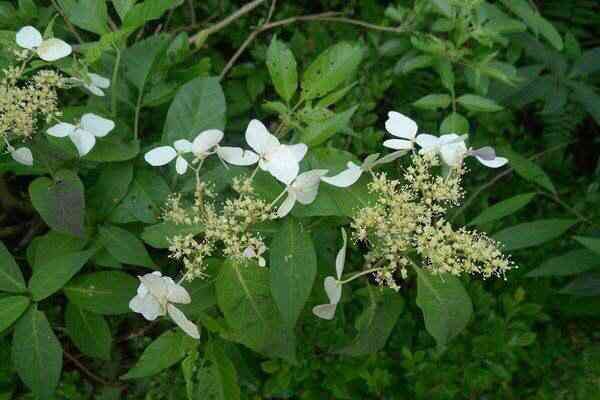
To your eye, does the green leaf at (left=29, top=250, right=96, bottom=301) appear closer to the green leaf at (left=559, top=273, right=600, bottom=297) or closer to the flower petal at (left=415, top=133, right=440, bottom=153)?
the flower petal at (left=415, top=133, right=440, bottom=153)

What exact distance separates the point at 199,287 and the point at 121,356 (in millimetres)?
796

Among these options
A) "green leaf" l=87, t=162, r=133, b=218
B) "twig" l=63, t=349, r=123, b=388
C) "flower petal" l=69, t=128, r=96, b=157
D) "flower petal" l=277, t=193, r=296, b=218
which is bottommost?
"twig" l=63, t=349, r=123, b=388

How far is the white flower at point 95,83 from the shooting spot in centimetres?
118

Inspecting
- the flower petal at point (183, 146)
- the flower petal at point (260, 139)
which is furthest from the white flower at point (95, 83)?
the flower petal at point (260, 139)

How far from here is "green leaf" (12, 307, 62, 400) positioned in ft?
3.83

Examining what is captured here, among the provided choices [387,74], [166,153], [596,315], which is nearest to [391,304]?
[166,153]

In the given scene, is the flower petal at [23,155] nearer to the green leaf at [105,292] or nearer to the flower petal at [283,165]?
the green leaf at [105,292]

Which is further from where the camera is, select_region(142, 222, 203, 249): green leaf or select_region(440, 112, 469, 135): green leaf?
select_region(440, 112, 469, 135): green leaf

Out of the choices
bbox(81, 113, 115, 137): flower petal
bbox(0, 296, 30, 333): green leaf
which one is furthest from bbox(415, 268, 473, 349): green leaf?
bbox(0, 296, 30, 333): green leaf

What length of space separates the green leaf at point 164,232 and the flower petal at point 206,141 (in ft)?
0.38

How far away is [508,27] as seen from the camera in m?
1.53

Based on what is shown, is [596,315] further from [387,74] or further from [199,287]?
[199,287]

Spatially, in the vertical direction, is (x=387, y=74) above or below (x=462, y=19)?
below

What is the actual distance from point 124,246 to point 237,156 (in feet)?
0.90
